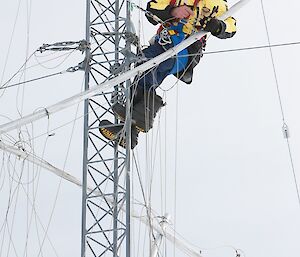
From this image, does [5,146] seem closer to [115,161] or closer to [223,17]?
[115,161]

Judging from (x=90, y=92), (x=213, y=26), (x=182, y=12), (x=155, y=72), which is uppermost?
(x=182, y=12)

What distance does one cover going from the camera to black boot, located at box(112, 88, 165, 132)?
13.1 metres

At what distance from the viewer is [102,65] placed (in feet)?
45.5

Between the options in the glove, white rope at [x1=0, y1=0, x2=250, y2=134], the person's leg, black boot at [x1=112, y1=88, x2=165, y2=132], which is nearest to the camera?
white rope at [x1=0, y1=0, x2=250, y2=134]

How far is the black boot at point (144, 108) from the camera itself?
1310 cm

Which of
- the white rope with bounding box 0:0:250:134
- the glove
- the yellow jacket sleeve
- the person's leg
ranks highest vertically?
the yellow jacket sleeve

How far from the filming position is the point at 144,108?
43.0ft

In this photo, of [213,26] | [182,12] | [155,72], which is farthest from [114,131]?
[213,26]

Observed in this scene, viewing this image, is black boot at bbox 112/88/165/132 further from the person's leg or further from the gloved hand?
the gloved hand

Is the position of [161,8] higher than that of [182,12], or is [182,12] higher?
[161,8]

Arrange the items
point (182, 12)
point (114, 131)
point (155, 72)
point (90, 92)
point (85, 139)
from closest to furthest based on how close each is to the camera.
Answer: point (90, 92) → point (182, 12) → point (155, 72) → point (114, 131) → point (85, 139)

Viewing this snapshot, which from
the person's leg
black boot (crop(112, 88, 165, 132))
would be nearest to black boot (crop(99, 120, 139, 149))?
black boot (crop(112, 88, 165, 132))

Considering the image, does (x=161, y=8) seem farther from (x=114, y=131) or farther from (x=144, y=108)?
(x=114, y=131)

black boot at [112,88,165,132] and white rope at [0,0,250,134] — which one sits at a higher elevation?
black boot at [112,88,165,132]
